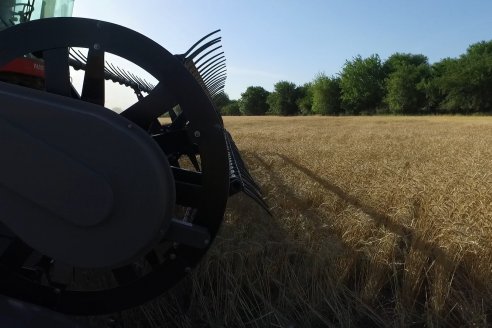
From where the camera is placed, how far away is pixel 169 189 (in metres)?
1.34

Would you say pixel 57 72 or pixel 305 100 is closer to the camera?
pixel 57 72

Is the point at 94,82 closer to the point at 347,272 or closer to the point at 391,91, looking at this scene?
the point at 347,272

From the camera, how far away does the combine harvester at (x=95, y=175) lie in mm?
1331

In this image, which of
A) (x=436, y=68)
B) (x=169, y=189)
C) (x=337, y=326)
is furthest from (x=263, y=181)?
(x=436, y=68)

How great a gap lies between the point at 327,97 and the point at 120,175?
56.5m

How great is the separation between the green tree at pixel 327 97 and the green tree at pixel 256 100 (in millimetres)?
6818

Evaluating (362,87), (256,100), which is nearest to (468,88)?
(362,87)

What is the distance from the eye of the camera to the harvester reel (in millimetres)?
1345

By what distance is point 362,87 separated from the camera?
54.4 meters

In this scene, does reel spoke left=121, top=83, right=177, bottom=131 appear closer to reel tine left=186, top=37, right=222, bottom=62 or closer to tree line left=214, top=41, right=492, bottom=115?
reel tine left=186, top=37, right=222, bottom=62

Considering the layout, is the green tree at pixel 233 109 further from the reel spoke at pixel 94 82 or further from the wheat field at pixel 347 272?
the reel spoke at pixel 94 82

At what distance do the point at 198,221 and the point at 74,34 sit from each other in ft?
2.21

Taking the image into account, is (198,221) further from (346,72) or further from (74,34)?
(346,72)

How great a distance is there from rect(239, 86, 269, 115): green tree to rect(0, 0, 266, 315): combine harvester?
59624 millimetres
